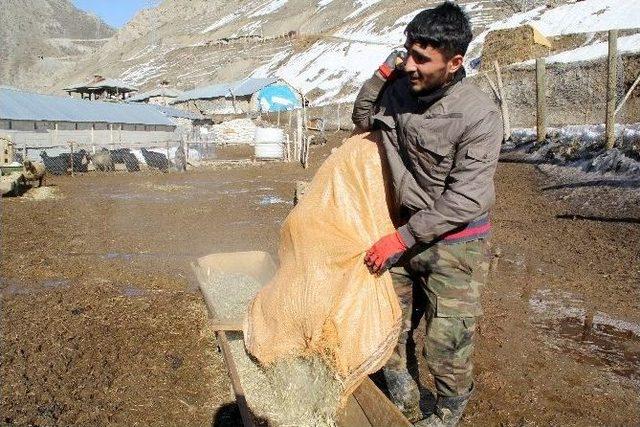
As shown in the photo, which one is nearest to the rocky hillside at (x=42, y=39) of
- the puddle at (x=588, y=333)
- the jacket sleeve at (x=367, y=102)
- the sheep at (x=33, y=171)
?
the sheep at (x=33, y=171)

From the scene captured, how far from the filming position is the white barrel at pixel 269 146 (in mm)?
23141

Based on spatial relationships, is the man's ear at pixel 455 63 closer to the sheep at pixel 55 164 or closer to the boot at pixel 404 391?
the boot at pixel 404 391

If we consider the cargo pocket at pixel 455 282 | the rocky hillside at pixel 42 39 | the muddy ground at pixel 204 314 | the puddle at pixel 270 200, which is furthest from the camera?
the rocky hillside at pixel 42 39

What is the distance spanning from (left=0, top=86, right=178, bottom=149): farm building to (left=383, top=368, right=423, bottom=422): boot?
1779 centimetres

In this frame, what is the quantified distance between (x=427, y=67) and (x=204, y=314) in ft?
12.9

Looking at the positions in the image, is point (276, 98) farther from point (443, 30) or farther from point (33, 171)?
point (443, 30)

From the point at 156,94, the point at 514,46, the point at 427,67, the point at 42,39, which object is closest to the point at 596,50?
the point at 514,46

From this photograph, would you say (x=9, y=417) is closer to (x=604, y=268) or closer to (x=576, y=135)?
(x=604, y=268)

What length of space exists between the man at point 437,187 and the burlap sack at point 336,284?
129 millimetres

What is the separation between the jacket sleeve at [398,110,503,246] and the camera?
104 inches

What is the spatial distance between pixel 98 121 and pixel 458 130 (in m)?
28.0

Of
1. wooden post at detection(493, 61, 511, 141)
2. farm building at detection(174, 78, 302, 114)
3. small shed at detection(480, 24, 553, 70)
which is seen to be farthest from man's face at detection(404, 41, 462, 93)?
farm building at detection(174, 78, 302, 114)

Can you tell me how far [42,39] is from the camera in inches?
5290

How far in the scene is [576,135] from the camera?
12.9m
